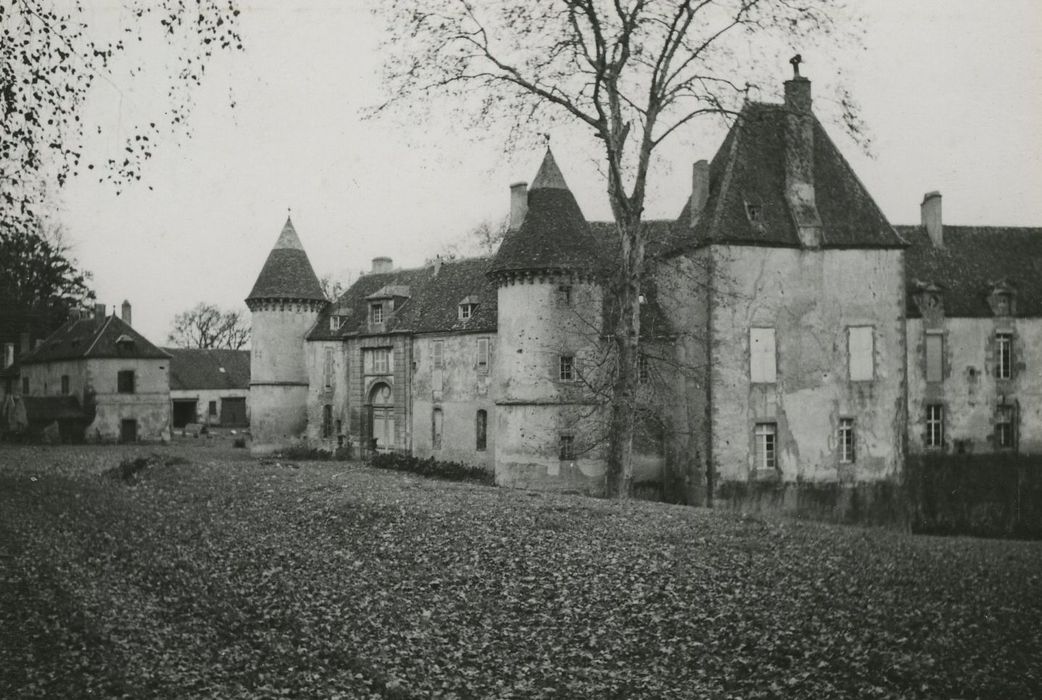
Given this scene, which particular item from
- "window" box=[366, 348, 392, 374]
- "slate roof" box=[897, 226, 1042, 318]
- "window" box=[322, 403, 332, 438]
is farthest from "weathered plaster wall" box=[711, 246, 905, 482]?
"window" box=[322, 403, 332, 438]

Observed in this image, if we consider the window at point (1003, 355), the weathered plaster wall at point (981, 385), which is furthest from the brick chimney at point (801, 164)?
the window at point (1003, 355)

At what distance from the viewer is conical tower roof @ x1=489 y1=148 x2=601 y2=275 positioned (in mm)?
27203

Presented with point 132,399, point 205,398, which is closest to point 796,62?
point 132,399

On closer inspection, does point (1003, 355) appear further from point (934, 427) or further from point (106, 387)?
point (106, 387)

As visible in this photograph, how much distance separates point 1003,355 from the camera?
111 ft

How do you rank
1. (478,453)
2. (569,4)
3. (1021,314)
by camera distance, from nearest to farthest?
(569,4) → (478,453) → (1021,314)

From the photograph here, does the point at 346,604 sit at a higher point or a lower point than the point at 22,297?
lower

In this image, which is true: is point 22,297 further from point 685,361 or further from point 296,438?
point 685,361

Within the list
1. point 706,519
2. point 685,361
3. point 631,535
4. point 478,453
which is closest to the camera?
point 631,535

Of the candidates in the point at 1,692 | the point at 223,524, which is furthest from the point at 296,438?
the point at 1,692

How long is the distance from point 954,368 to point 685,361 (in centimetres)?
1343

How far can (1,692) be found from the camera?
7777mm

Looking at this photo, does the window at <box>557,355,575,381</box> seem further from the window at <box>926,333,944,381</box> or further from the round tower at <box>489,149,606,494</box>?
the window at <box>926,333,944,381</box>

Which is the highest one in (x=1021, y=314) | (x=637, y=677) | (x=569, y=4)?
(x=569, y=4)
